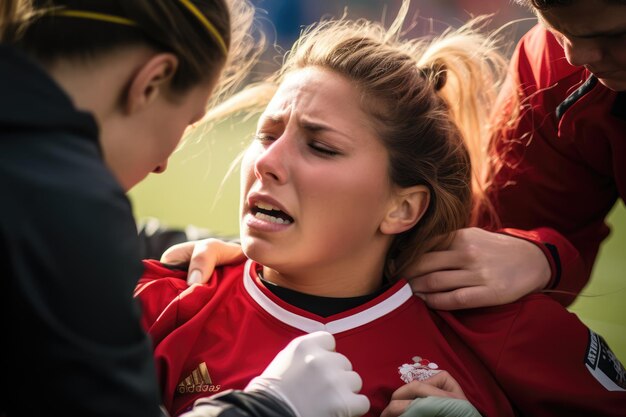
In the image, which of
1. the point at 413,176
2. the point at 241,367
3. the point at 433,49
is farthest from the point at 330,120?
the point at 241,367

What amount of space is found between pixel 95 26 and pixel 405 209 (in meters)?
0.72

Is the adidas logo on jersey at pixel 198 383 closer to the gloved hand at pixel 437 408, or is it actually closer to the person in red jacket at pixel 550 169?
the gloved hand at pixel 437 408

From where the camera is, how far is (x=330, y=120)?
134 centimetres

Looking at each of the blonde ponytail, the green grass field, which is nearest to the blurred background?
the green grass field

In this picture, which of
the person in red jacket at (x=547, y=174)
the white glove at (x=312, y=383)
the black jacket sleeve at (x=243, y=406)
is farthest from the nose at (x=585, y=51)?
the black jacket sleeve at (x=243, y=406)

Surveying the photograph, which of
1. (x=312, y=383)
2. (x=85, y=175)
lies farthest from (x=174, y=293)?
(x=85, y=175)

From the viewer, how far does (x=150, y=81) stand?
0.91 m

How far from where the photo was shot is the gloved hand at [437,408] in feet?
3.84

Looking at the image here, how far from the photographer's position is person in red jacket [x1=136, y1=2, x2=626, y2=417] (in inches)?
51.1

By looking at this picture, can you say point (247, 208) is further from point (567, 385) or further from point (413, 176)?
point (567, 385)

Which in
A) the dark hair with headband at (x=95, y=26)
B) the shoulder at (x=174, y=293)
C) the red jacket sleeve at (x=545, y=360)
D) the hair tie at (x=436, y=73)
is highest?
the dark hair with headband at (x=95, y=26)

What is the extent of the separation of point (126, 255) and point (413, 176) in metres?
0.72

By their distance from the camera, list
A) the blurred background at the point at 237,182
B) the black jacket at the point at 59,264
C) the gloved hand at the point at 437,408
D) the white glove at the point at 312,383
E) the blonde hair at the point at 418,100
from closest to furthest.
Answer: the black jacket at the point at 59,264 < the white glove at the point at 312,383 < the gloved hand at the point at 437,408 < the blonde hair at the point at 418,100 < the blurred background at the point at 237,182

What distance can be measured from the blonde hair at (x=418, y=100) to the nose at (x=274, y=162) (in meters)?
0.16
